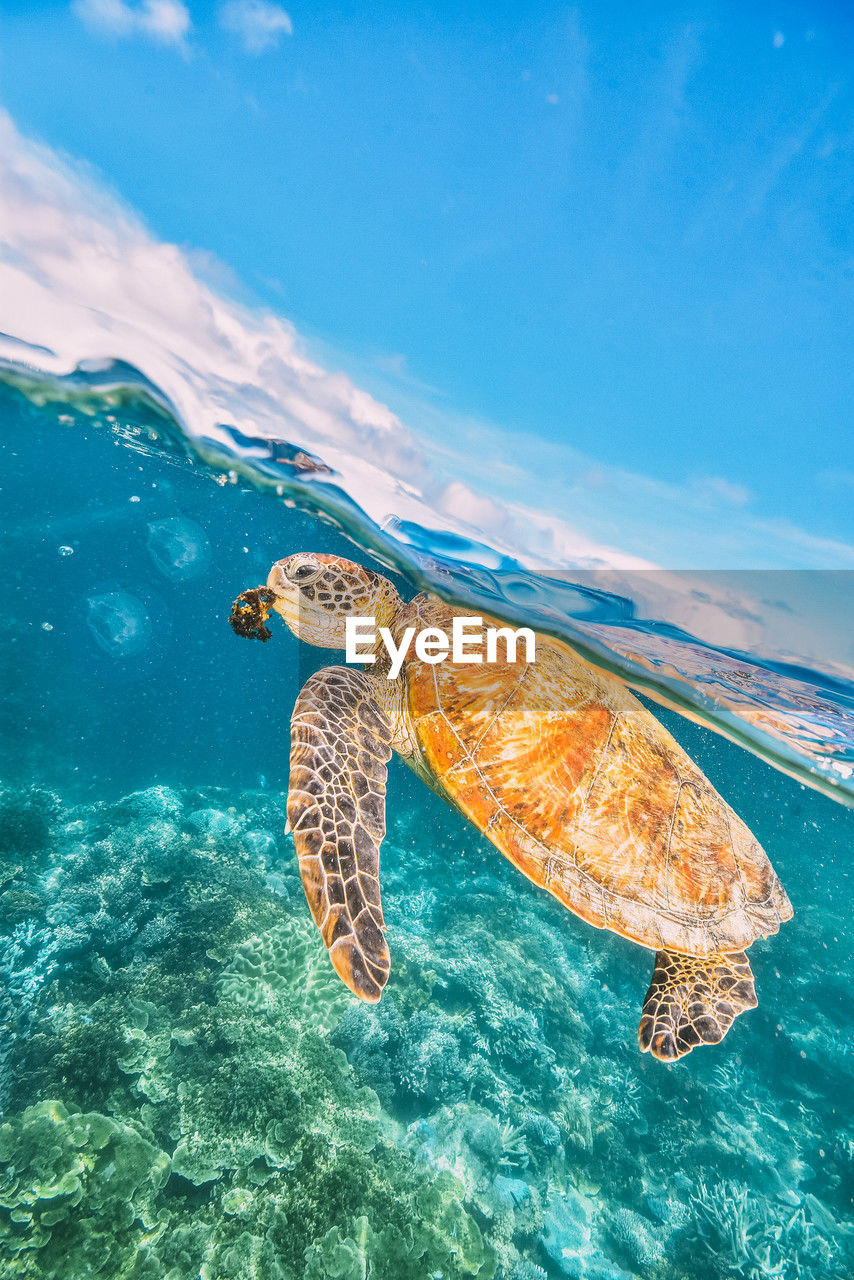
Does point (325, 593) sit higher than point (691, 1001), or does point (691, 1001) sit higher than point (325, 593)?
point (325, 593)

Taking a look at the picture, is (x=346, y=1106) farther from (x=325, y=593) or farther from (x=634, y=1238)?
(x=325, y=593)

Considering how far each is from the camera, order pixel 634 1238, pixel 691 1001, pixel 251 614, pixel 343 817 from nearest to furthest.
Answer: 1. pixel 343 817
2. pixel 691 1001
3. pixel 251 614
4. pixel 634 1238

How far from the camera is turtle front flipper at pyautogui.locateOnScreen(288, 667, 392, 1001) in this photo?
2.35 meters

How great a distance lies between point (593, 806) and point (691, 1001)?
167 centimetres

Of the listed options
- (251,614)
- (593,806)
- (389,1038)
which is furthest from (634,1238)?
(251,614)

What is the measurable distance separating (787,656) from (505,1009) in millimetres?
6028

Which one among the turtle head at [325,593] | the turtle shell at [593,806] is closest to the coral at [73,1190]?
the turtle shell at [593,806]

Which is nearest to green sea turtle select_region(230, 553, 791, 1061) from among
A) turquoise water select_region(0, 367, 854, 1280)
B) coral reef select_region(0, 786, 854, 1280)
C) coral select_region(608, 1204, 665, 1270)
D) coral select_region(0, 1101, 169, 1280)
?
turquoise water select_region(0, 367, 854, 1280)

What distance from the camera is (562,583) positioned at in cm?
668

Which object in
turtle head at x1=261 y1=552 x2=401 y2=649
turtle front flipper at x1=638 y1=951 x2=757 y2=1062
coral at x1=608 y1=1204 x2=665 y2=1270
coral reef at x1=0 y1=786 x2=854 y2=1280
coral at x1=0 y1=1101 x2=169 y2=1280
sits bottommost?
coral at x1=608 y1=1204 x2=665 y2=1270

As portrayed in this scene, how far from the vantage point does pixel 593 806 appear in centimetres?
319

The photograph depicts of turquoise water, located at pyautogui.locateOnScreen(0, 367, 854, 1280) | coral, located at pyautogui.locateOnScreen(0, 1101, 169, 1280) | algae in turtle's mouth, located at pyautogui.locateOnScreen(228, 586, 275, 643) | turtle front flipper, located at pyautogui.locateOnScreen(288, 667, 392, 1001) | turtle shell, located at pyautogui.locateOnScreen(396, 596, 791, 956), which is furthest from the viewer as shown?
algae in turtle's mouth, located at pyautogui.locateOnScreen(228, 586, 275, 643)

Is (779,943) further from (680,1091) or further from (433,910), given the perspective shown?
(433,910)

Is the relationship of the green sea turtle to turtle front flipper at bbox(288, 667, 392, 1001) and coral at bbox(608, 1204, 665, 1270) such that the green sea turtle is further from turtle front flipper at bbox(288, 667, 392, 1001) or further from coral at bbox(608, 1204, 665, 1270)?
coral at bbox(608, 1204, 665, 1270)
